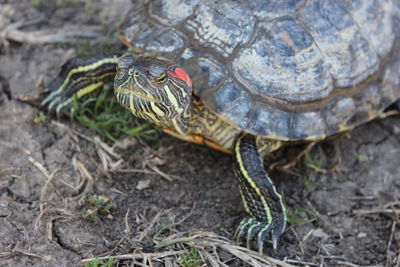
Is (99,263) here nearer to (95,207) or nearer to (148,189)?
(95,207)

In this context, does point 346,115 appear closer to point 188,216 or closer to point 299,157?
point 299,157

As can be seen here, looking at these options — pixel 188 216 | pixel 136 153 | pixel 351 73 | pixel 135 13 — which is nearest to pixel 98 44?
pixel 135 13

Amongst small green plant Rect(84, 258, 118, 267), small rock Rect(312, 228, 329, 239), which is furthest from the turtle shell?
small green plant Rect(84, 258, 118, 267)

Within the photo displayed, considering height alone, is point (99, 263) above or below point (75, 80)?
below

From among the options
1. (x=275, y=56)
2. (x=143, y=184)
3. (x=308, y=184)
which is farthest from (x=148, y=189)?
(x=275, y=56)

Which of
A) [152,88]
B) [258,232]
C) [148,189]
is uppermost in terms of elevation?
[152,88]

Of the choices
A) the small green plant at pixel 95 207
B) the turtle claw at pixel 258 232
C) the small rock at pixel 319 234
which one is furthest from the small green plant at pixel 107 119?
the small rock at pixel 319 234

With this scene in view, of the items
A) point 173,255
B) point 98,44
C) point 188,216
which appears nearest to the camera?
point 173,255
